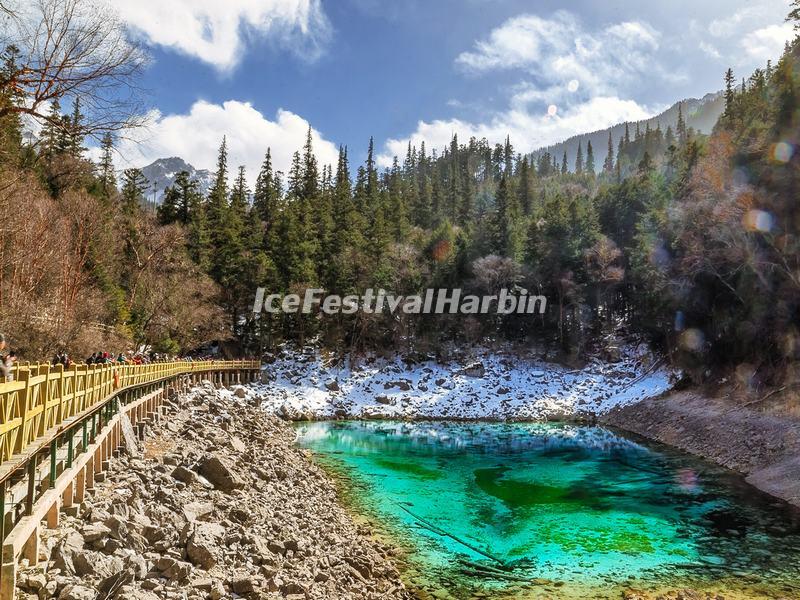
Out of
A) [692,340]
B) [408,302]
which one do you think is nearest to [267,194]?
[408,302]

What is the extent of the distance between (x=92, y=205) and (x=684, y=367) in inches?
1691

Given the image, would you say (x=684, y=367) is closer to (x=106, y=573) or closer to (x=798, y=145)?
(x=798, y=145)

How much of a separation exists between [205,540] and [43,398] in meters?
3.30

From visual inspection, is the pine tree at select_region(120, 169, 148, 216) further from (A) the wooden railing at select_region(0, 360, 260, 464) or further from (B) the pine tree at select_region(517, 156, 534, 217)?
(B) the pine tree at select_region(517, 156, 534, 217)

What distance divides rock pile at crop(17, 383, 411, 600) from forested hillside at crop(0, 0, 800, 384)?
19.9ft

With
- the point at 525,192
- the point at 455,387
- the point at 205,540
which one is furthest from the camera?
the point at 525,192

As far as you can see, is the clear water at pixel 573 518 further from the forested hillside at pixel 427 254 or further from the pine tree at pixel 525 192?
the pine tree at pixel 525 192

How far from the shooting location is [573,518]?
15.0 m

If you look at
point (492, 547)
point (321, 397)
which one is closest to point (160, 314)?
point (321, 397)

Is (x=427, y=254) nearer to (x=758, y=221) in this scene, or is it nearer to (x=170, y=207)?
(x=170, y=207)

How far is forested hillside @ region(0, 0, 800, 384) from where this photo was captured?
25.4 metres

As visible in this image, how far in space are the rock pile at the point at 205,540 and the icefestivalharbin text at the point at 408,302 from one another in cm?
3453

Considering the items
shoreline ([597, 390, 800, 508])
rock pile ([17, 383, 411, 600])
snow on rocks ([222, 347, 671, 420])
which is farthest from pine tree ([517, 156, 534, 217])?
rock pile ([17, 383, 411, 600])

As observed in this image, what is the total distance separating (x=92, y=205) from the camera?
3697cm
